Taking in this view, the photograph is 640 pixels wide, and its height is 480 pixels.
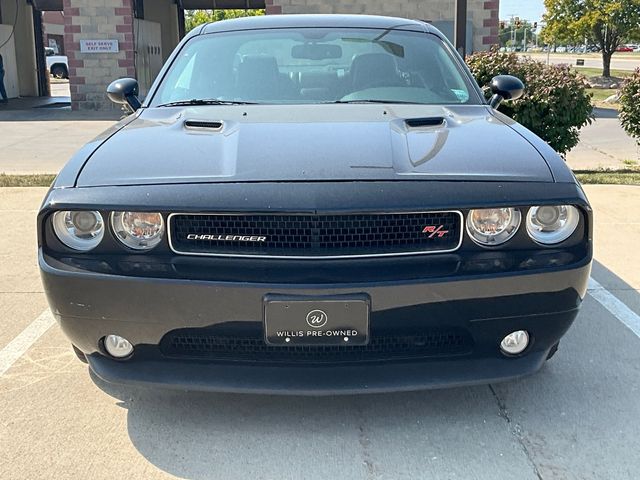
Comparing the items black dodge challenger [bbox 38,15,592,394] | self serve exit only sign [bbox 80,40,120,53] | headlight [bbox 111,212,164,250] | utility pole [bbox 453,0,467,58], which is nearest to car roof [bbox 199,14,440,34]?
black dodge challenger [bbox 38,15,592,394]

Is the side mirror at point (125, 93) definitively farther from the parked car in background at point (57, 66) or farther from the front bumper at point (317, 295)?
the parked car in background at point (57, 66)

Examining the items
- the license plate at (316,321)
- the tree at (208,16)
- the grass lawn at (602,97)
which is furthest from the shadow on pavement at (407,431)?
the tree at (208,16)

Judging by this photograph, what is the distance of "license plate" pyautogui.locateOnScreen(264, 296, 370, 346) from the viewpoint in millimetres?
2527

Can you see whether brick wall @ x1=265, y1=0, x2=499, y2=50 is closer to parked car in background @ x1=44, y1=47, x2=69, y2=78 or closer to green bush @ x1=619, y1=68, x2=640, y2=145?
green bush @ x1=619, y1=68, x2=640, y2=145

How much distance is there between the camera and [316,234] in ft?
8.57

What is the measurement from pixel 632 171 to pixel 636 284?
515 centimetres

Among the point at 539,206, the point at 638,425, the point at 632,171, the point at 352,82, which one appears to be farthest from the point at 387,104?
the point at 632,171

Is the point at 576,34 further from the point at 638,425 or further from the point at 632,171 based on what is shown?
the point at 638,425

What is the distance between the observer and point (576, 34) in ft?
93.0

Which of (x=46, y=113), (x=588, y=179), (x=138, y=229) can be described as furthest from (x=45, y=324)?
(x=46, y=113)

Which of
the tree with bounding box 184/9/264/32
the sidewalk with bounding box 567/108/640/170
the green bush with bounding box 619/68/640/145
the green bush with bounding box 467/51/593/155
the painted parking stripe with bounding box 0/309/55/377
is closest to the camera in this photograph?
the painted parking stripe with bounding box 0/309/55/377

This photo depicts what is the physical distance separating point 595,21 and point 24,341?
27825 mm

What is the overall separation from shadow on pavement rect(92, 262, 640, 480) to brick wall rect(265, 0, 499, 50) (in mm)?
17711

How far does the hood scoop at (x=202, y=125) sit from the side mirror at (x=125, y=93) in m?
1.12
